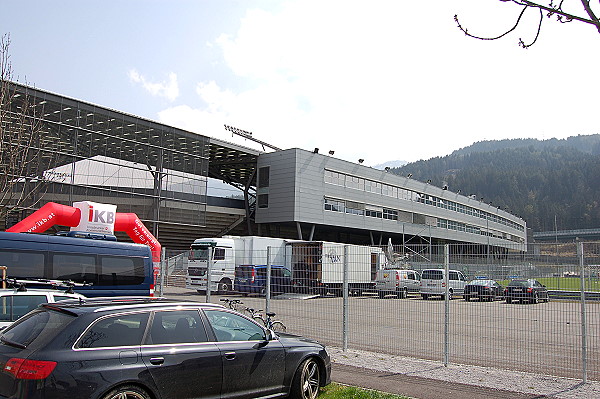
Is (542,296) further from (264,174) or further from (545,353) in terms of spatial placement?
(264,174)

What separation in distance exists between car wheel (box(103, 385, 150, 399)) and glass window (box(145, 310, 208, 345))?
51cm

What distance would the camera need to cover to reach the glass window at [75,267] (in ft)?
45.6

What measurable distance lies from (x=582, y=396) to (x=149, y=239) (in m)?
22.6

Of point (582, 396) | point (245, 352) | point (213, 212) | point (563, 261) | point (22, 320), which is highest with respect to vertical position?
point (213, 212)

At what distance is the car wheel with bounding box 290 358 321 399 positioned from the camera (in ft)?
23.2

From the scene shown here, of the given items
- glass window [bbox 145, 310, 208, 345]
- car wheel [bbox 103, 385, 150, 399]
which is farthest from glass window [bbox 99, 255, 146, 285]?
car wheel [bbox 103, 385, 150, 399]

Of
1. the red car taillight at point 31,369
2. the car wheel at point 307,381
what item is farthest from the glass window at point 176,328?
the car wheel at point 307,381

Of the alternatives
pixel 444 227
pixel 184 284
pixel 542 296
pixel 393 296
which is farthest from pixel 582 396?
pixel 444 227

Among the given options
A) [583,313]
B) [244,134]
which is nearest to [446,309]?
[583,313]

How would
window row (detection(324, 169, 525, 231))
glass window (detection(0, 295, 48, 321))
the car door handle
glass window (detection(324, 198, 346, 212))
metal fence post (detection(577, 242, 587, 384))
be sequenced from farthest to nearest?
window row (detection(324, 169, 525, 231)), glass window (detection(324, 198, 346, 212)), glass window (detection(0, 295, 48, 321)), metal fence post (detection(577, 242, 587, 384)), the car door handle

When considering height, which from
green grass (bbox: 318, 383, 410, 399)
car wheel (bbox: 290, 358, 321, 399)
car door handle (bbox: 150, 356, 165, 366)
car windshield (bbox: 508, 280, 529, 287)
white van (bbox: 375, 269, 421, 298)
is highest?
car windshield (bbox: 508, 280, 529, 287)

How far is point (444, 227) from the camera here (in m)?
75.4

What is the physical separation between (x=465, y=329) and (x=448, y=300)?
187 cm

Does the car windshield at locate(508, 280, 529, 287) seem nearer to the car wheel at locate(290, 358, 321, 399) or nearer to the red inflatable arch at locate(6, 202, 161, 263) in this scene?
the car wheel at locate(290, 358, 321, 399)
